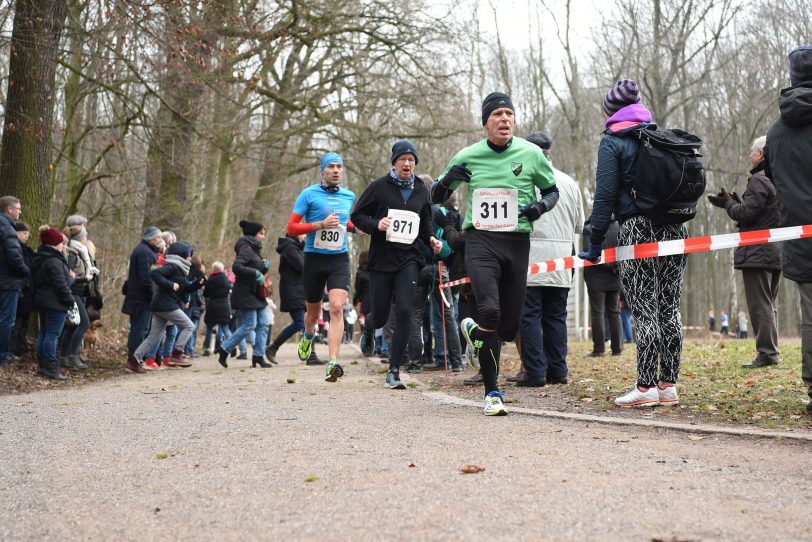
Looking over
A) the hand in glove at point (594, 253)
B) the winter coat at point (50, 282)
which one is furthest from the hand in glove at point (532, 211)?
the winter coat at point (50, 282)

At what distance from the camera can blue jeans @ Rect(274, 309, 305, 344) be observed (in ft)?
48.3

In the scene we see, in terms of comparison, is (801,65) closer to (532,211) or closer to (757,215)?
(532,211)

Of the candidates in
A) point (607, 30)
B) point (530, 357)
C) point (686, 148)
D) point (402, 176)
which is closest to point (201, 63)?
point (402, 176)

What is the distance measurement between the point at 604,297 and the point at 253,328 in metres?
5.58

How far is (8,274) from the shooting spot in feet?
39.3

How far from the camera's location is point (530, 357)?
9156mm

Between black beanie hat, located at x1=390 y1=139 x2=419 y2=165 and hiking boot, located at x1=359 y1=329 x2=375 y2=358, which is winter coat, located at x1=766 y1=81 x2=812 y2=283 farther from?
hiking boot, located at x1=359 y1=329 x2=375 y2=358

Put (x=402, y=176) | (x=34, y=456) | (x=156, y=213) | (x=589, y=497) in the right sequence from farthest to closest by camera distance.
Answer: (x=156, y=213)
(x=402, y=176)
(x=34, y=456)
(x=589, y=497)

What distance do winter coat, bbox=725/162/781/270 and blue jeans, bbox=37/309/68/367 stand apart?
26.0 feet

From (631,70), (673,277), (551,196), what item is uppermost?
(631,70)

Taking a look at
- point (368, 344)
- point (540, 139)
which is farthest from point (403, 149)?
point (368, 344)

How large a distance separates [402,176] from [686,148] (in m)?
3.30

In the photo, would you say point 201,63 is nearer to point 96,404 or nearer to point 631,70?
point 96,404

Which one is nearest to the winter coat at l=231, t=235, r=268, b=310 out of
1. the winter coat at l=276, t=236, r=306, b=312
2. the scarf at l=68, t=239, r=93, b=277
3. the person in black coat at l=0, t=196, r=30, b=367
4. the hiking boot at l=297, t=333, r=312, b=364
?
the winter coat at l=276, t=236, r=306, b=312
